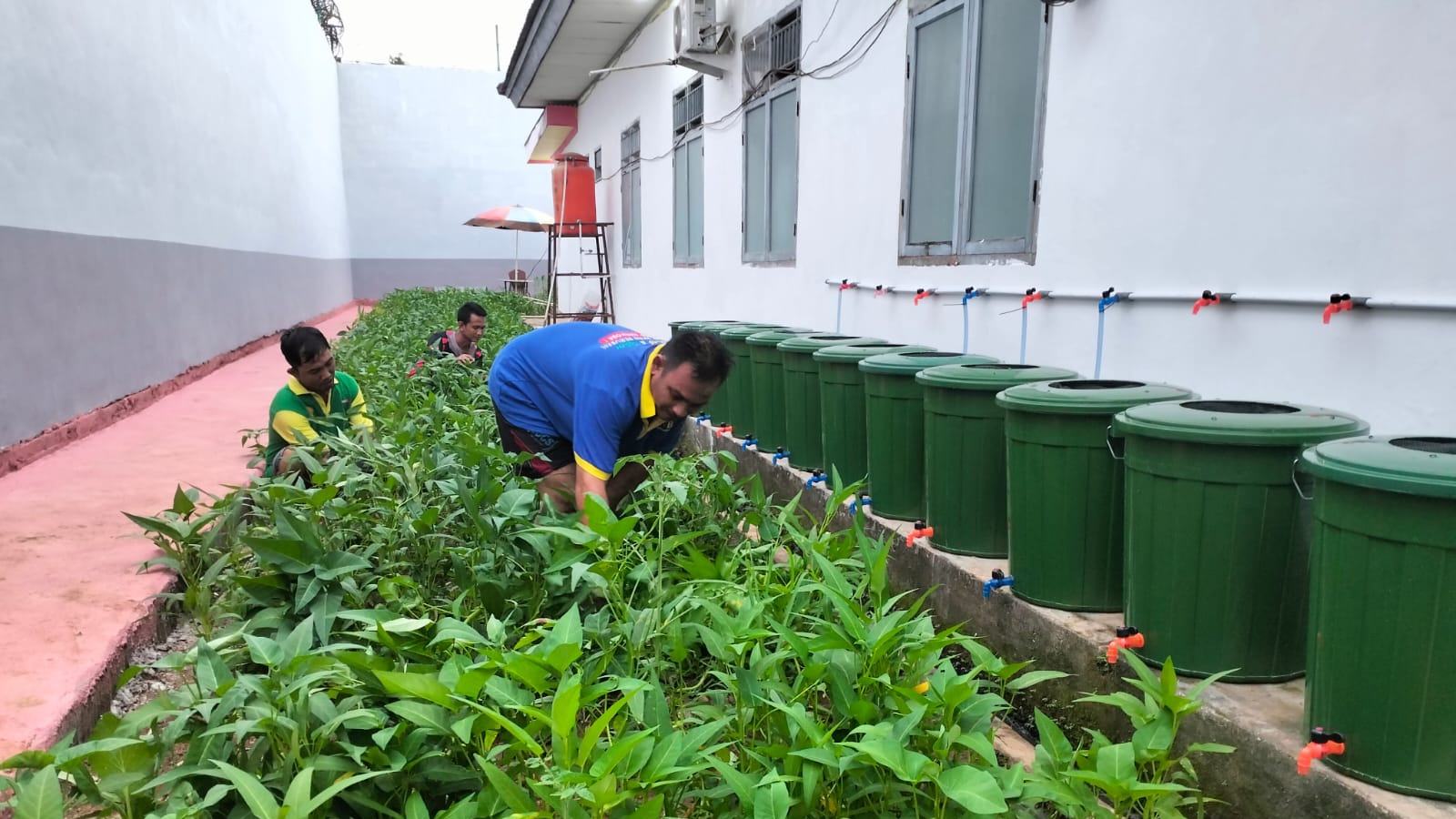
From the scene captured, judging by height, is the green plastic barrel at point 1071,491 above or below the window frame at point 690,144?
below

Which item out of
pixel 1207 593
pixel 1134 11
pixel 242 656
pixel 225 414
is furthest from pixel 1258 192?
pixel 225 414

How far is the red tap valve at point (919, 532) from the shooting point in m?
3.44

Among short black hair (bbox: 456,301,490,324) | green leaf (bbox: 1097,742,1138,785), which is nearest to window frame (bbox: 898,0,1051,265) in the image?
green leaf (bbox: 1097,742,1138,785)

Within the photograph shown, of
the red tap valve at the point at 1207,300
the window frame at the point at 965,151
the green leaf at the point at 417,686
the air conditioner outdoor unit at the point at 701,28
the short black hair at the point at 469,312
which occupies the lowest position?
the green leaf at the point at 417,686

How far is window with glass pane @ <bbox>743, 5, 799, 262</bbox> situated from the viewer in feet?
21.3

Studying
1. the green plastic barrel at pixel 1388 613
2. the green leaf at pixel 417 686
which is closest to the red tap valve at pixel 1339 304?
the green plastic barrel at pixel 1388 613

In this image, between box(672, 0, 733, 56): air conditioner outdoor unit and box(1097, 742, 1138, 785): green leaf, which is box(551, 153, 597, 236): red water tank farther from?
box(1097, 742, 1138, 785): green leaf

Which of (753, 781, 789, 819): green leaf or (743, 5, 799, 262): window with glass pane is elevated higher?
(743, 5, 799, 262): window with glass pane

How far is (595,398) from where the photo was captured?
302 cm

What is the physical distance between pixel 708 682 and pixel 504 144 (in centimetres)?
2411

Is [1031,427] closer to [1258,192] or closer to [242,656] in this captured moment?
[1258,192]

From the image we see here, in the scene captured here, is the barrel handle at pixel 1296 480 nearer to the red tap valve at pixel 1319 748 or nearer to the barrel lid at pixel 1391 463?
the barrel lid at pixel 1391 463

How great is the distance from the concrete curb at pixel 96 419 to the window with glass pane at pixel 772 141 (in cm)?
480

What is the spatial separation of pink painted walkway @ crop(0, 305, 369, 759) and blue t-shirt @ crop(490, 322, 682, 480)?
57.0 inches
